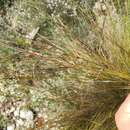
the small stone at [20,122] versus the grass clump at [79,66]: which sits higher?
the grass clump at [79,66]

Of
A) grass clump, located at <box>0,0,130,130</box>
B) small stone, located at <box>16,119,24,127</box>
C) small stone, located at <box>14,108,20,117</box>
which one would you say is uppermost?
grass clump, located at <box>0,0,130,130</box>

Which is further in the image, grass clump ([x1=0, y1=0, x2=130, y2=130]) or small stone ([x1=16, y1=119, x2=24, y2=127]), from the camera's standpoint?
small stone ([x1=16, y1=119, x2=24, y2=127])

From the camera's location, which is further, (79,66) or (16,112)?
(16,112)

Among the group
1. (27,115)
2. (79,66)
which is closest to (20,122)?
(27,115)

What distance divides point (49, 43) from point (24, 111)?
37 centimetres

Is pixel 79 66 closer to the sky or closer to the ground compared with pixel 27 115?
closer to the sky

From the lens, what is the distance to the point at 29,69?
215 centimetres

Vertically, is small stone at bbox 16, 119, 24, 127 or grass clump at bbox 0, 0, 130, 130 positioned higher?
grass clump at bbox 0, 0, 130, 130

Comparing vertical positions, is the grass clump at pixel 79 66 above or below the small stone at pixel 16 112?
above

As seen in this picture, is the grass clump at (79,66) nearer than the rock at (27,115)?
Yes

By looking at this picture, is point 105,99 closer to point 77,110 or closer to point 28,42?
point 77,110

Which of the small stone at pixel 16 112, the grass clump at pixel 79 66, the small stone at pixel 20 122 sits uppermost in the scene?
the grass clump at pixel 79 66

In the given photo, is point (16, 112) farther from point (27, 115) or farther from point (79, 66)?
point (79, 66)

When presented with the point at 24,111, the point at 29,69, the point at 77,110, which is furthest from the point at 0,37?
the point at 77,110
